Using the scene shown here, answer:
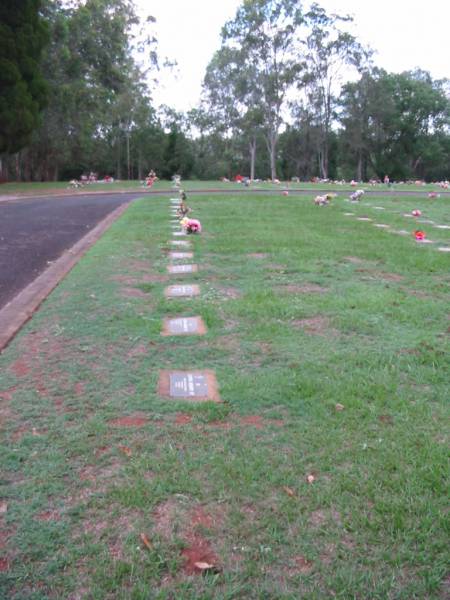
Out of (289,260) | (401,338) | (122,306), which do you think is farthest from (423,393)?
(289,260)

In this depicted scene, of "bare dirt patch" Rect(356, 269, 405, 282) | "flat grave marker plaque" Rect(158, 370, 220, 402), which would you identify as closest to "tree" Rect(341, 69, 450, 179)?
"bare dirt patch" Rect(356, 269, 405, 282)

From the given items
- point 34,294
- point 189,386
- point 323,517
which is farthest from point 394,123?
point 323,517

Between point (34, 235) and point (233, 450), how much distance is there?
7.36 m

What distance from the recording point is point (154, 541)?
5.49 feet

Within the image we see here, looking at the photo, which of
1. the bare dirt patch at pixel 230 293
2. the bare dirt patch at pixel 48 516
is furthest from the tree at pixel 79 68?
the bare dirt patch at pixel 48 516

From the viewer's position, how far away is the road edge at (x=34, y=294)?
3.73m

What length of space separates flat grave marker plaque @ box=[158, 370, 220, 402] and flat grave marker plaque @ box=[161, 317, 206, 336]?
0.65 meters

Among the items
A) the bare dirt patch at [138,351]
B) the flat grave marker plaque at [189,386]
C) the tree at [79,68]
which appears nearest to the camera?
the flat grave marker plaque at [189,386]

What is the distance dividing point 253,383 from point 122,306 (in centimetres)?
168

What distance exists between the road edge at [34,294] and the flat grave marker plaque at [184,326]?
97cm

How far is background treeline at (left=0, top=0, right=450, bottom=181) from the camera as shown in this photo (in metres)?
31.2

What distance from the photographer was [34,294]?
15.4 ft

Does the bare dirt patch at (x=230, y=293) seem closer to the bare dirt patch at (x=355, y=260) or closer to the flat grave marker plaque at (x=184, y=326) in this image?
the flat grave marker plaque at (x=184, y=326)

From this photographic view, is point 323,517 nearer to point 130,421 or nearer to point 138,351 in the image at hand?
point 130,421
